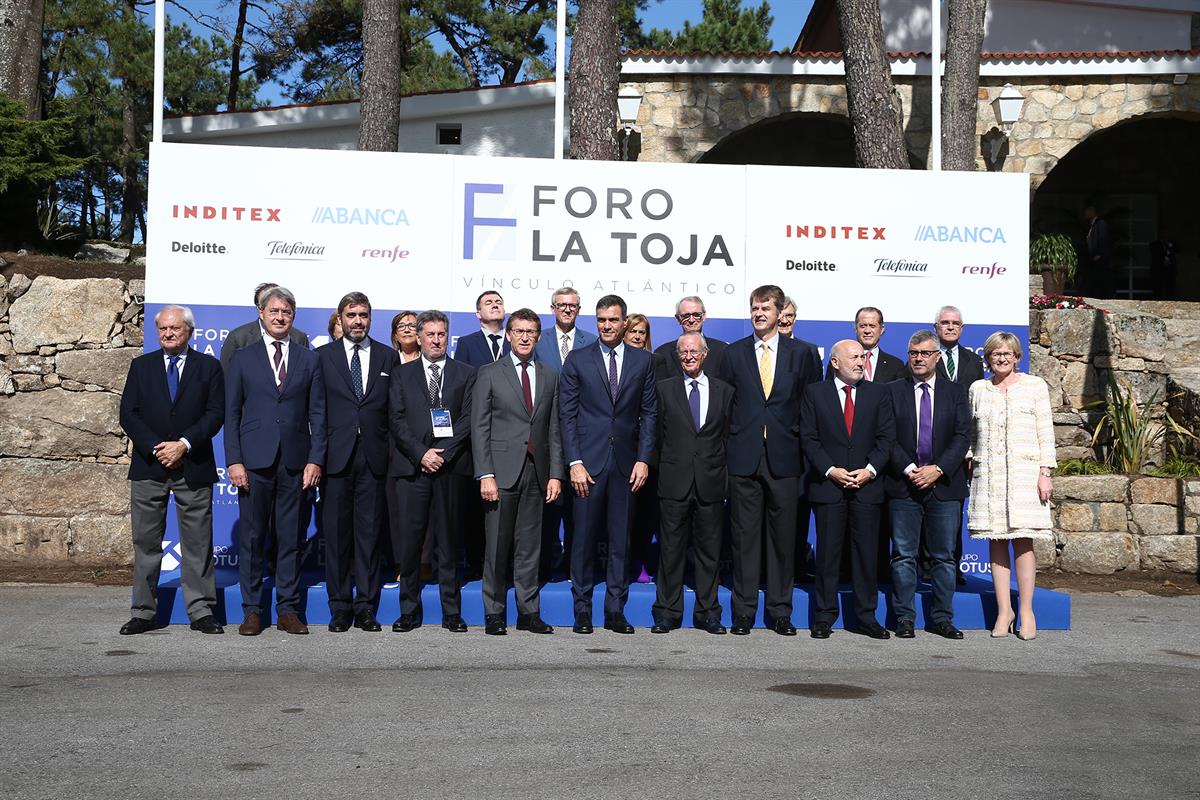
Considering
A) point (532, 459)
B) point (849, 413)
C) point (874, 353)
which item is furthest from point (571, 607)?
point (874, 353)

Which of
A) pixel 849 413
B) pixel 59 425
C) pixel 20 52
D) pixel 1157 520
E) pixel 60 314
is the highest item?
pixel 20 52

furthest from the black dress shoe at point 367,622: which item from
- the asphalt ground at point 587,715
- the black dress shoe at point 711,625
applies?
the black dress shoe at point 711,625

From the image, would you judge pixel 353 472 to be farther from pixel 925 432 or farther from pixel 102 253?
pixel 102 253

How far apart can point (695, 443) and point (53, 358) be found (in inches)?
238

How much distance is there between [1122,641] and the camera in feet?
24.9

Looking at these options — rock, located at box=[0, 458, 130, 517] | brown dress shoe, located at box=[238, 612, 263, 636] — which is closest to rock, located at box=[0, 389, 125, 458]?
rock, located at box=[0, 458, 130, 517]

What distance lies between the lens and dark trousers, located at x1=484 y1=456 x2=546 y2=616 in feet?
24.7

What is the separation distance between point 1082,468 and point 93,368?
27.8 feet

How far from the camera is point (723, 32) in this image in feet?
104

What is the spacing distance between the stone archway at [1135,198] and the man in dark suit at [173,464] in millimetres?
15425

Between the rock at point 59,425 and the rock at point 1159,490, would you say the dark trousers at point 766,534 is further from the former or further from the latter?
the rock at point 59,425

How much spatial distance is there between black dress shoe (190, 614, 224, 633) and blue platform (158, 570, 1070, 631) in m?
0.28

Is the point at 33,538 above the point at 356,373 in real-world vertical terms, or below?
below

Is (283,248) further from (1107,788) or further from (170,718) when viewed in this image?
(1107,788)
